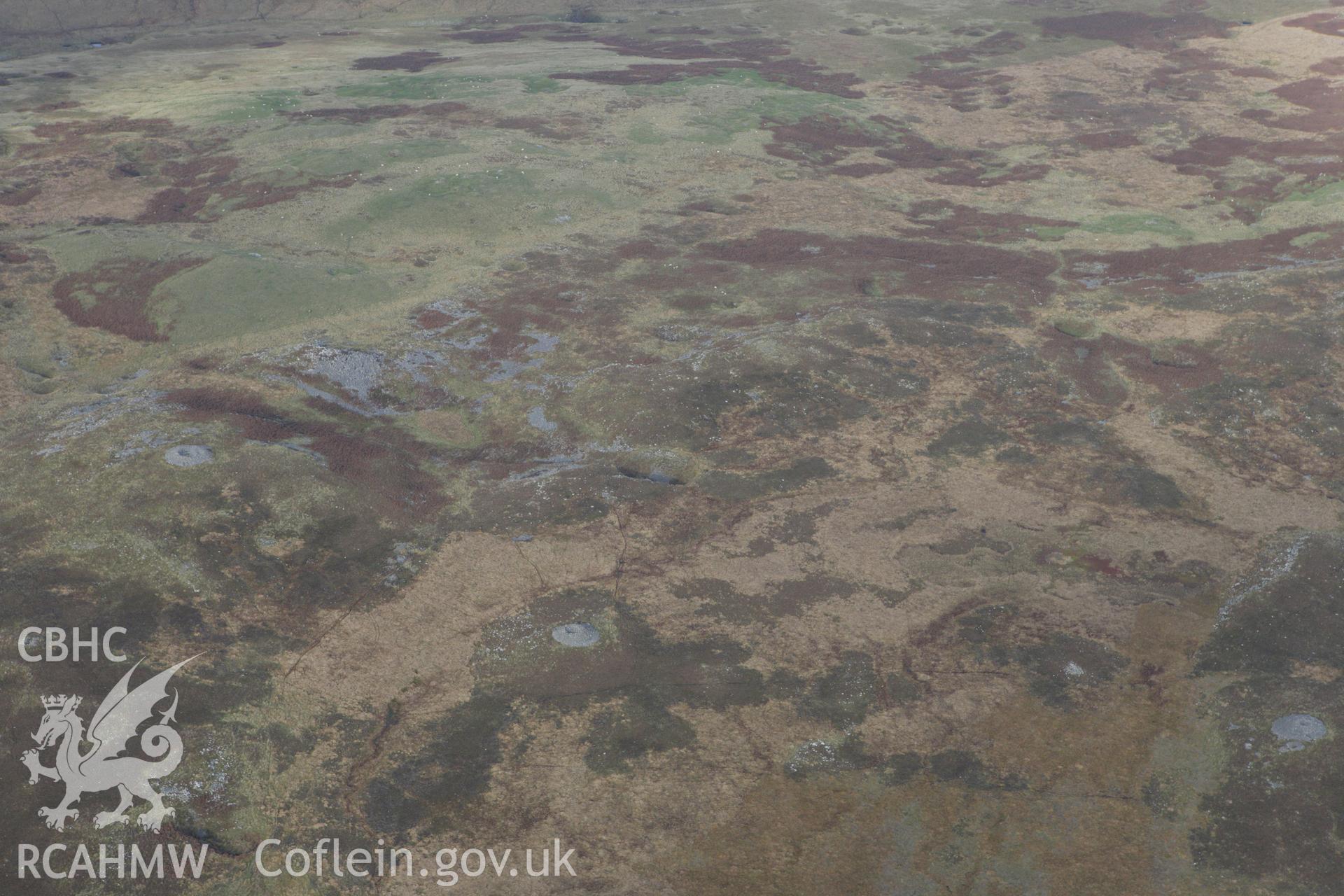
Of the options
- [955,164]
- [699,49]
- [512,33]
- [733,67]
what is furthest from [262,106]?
[955,164]

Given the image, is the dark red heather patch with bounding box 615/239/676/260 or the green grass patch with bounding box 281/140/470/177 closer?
the dark red heather patch with bounding box 615/239/676/260

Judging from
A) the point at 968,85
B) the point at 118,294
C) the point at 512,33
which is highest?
the point at 512,33

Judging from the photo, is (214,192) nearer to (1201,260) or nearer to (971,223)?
(971,223)

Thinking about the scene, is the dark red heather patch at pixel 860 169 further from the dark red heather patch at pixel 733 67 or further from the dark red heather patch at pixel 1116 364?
the dark red heather patch at pixel 1116 364

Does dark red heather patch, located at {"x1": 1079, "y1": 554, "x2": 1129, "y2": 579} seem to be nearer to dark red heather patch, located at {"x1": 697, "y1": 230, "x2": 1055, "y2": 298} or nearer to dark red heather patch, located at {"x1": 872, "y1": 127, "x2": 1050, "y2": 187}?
dark red heather patch, located at {"x1": 697, "y1": 230, "x2": 1055, "y2": 298}

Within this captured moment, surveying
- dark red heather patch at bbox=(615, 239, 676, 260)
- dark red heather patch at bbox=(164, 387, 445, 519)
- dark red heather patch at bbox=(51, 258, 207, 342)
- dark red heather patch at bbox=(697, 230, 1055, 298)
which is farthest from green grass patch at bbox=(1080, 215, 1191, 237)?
dark red heather patch at bbox=(51, 258, 207, 342)

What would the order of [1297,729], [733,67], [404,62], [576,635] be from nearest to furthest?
[1297,729], [576,635], [733,67], [404,62]
